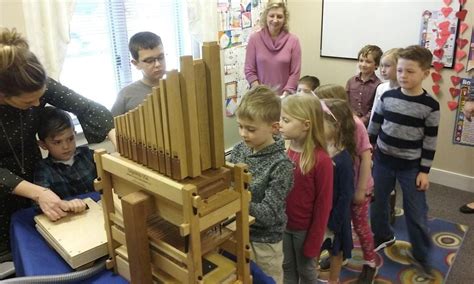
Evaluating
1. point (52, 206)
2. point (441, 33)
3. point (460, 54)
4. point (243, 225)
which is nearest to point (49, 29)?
point (52, 206)

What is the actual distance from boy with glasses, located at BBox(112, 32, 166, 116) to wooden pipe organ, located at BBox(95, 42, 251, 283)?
3.38 feet

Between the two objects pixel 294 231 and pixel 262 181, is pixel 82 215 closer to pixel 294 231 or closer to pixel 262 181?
pixel 262 181

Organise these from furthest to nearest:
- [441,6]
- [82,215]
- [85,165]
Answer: [441,6] → [85,165] → [82,215]

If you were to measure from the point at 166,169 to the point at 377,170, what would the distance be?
5.81 feet

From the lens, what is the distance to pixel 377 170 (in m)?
2.40

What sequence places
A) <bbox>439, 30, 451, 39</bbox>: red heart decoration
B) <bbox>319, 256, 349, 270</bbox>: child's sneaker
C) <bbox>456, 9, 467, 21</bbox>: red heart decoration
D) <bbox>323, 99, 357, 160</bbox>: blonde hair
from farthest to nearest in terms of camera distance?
1. <bbox>439, 30, 451, 39</bbox>: red heart decoration
2. <bbox>456, 9, 467, 21</bbox>: red heart decoration
3. <bbox>319, 256, 349, 270</bbox>: child's sneaker
4. <bbox>323, 99, 357, 160</bbox>: blonde hair

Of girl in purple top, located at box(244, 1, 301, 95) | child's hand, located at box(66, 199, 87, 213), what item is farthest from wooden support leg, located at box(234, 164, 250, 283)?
girl in purple top, located at box(244, 1, 301, 95)

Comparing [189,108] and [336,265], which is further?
[336,265]

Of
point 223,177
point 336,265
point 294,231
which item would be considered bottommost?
point 336,265

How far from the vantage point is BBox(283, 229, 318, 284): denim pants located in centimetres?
175

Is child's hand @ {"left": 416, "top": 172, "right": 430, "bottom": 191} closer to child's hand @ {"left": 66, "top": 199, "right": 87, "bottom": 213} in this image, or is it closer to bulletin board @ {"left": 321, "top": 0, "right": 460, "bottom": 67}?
bulletin board @ {"left": 321, "top": 0, "right": 460, "bottom": 67}

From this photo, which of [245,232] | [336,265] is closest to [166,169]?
[245,232]

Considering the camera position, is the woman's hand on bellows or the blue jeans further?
the blue jeans

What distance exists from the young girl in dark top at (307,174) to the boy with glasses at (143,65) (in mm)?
739
